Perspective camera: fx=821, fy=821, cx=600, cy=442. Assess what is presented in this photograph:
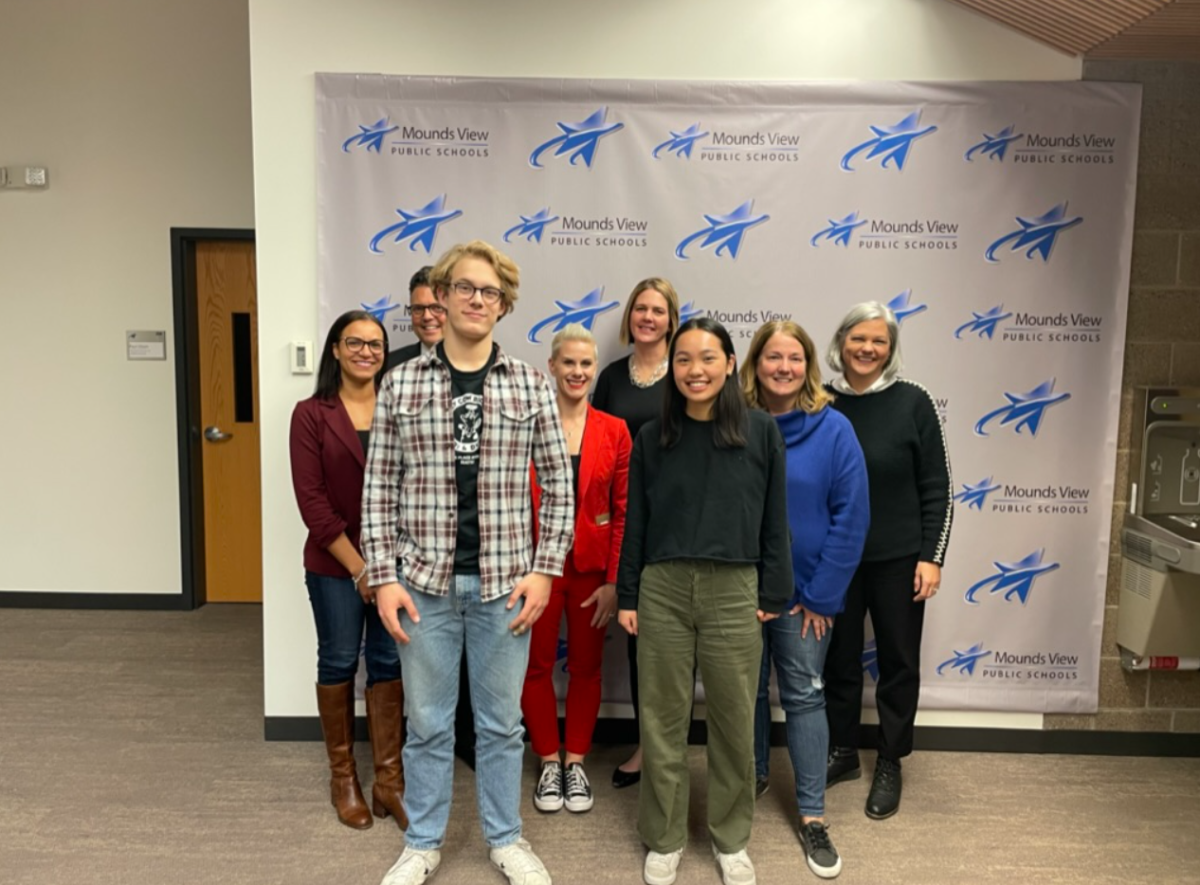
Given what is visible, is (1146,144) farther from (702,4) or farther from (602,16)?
(602,16)

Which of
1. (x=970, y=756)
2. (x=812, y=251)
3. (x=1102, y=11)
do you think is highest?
(x=1102, y=11)

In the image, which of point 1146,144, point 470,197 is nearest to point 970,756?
point 1146,144

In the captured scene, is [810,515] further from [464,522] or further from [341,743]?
[341,743]

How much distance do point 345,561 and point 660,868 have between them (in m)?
1.21

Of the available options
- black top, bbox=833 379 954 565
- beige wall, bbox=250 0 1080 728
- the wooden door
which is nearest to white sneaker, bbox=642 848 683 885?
black top, bbox=833 379 954 565

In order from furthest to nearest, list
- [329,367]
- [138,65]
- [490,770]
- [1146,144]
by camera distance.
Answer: [138,65] < [1146,144] < [329,367] < [490,770]

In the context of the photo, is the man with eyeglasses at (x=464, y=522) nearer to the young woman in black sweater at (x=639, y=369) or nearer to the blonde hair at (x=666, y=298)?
the young woman in black sweater at (x=639, y=369)

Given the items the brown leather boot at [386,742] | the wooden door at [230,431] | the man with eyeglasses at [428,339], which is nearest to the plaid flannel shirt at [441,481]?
the man with eyeglasses at [428,339]

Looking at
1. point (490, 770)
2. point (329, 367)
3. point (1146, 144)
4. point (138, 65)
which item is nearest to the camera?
point (490, 770)

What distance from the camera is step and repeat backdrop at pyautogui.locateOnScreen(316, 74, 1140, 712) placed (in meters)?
2.82

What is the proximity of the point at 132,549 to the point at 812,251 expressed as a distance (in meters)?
3.89

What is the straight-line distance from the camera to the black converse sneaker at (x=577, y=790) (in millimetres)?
2543

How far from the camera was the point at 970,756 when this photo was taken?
9.82 ft

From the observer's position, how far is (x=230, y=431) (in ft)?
15.1
